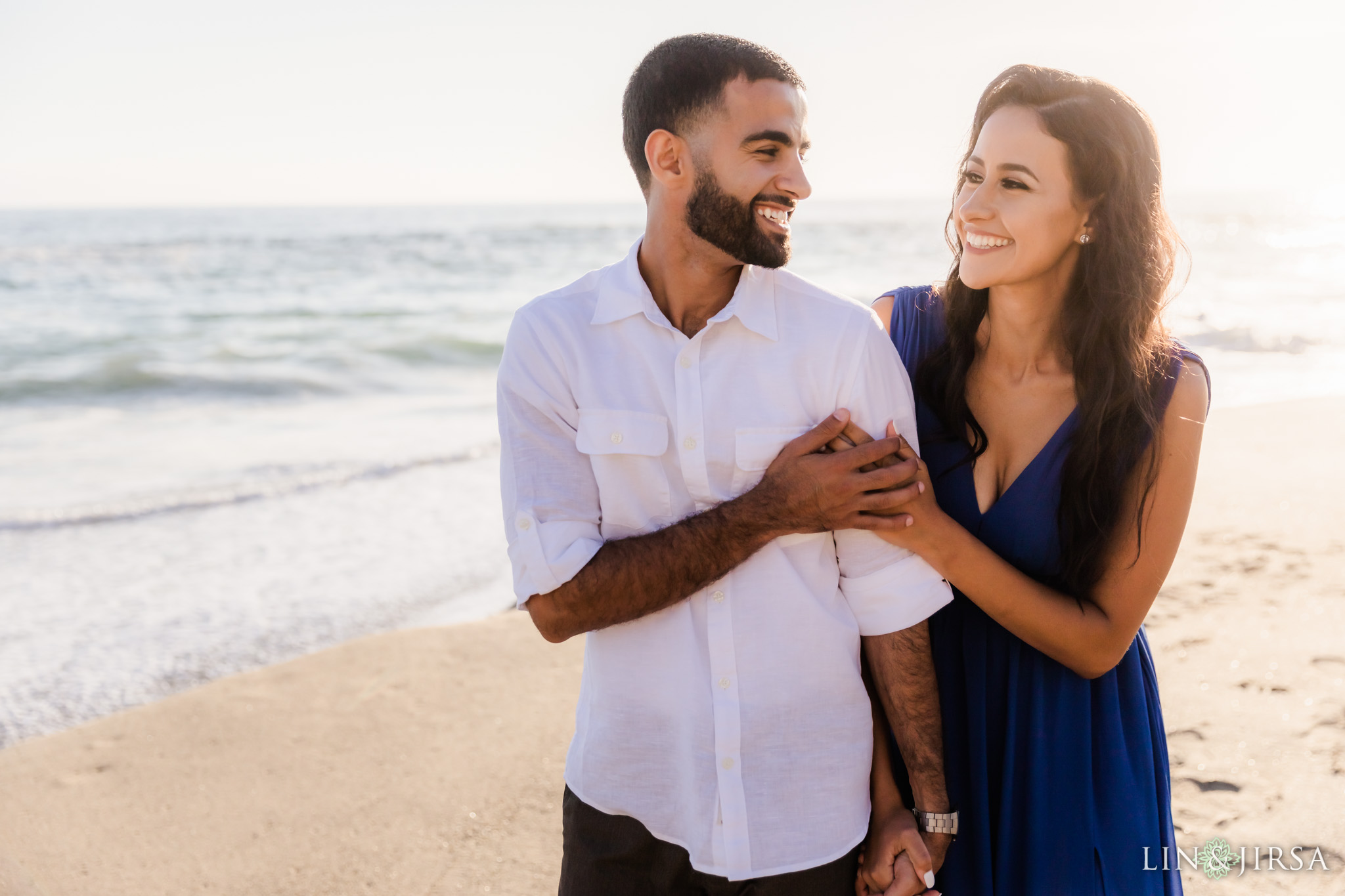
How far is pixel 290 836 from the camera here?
11.1 ft

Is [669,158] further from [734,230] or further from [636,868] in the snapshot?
[636,868]

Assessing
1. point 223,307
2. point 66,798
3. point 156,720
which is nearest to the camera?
point 66,798

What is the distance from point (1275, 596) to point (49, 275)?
28.9 m

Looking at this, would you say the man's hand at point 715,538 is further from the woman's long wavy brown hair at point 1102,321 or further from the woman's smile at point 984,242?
the woman's smile at point 984,242

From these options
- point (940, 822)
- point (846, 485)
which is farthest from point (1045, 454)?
point (940, 822)

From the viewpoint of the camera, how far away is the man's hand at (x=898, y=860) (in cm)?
199

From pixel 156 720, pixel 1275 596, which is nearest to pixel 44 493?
pixel 156 720

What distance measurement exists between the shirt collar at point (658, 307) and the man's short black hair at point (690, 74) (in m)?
0.34

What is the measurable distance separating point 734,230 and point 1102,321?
3.19 ft

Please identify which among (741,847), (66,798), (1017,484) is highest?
(1017,484)

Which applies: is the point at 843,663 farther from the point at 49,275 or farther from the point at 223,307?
the point at 49,275

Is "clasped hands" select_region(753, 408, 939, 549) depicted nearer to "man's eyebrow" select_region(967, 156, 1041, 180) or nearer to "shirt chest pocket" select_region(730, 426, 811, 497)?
"shirt chest pocket" select_region(730, 426, 811, 497)

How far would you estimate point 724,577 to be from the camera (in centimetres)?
195

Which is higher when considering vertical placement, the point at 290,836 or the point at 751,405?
the point at 751,405
